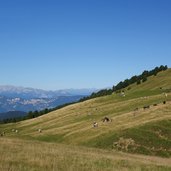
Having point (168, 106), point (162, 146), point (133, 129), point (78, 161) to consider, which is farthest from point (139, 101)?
point (78, 161)

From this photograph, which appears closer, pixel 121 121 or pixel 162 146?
pixel 162 146

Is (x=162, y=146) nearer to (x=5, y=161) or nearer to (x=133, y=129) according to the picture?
(x=133, y=129)

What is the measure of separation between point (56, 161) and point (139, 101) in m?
90.5

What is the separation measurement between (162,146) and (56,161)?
3966cm

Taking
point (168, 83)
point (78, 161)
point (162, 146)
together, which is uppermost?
point (168, 83)

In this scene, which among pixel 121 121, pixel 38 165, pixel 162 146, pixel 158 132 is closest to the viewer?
pixel 38 165

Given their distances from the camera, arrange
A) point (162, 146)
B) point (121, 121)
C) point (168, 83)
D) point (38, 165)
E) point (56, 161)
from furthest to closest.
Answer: point (168, 83) < point (121, 121) < point (162, 146) < point (56, 161) < point (38, 165)

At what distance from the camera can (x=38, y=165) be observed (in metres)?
22.6

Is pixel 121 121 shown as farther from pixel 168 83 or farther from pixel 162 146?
pixel 168 83

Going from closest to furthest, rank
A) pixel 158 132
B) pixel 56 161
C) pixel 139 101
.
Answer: pixel 56 161 → pixel 158 132 → pixel 139 101

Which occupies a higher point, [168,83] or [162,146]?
[168,83]

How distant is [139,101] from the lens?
114m

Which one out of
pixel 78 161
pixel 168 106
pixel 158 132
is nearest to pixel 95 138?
pixel 158 132

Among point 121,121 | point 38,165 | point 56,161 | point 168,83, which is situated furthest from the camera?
point 168,83
